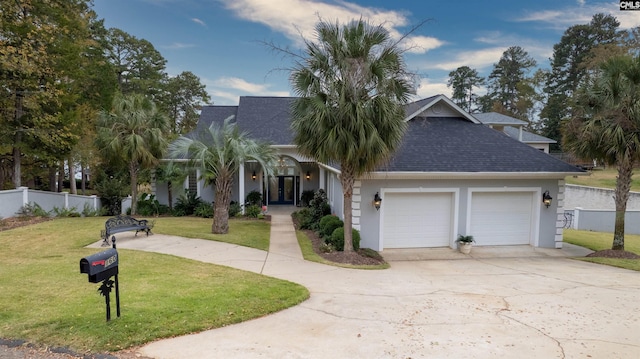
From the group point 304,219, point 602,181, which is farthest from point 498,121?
point 304,219

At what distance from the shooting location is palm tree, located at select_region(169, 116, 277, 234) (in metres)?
11.5

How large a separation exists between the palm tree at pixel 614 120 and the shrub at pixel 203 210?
15.1 metres

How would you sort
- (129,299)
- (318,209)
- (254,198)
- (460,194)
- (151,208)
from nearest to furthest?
(129,299)
(460,194)
(318,209)
(151,208)
(254,198)

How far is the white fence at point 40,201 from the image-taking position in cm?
1412

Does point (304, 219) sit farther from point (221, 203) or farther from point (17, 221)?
point (17, 221)

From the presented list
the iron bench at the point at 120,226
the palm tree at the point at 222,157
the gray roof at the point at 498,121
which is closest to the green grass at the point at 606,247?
the palm tree at the point at 222,157

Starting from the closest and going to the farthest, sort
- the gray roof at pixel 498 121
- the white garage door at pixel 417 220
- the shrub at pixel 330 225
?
the white garage door at pixel 417 220
the shrub at pixel 330 225
the gray roof at pixel 498 121

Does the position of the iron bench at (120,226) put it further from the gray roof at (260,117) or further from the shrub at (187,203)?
the gray roof at (260,117)

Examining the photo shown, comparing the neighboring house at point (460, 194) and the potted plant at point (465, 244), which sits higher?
the neighboring house at point (460, 194)

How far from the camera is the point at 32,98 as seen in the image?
15.2 metres

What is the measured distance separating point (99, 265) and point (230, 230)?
8602mm

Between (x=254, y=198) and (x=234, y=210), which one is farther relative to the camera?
(x=254, y=198)

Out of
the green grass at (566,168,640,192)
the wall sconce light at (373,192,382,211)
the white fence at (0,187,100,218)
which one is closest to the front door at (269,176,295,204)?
the white fence at (0,187,100,218)

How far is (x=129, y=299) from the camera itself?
18.5ft
